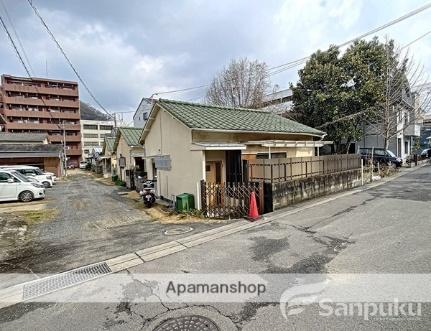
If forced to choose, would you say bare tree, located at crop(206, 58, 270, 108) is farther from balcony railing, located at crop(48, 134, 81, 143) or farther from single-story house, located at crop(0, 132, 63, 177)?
balcony railing, located at crop(48, 134, 81, 143)

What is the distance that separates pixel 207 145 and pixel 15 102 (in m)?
63.6

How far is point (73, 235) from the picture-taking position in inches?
293

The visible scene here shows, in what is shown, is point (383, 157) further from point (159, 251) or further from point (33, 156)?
A: point (33, 156)

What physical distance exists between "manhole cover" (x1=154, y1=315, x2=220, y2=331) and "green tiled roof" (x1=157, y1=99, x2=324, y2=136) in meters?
7.02

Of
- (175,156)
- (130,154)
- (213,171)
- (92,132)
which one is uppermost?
(92,132)

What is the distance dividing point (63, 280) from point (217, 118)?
8.70m

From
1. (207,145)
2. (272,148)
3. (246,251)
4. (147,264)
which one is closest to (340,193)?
(272,148)

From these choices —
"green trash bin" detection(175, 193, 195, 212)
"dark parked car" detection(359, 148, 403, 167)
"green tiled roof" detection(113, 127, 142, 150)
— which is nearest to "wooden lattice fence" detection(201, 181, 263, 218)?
"green trash bin" detection(175, 193, 195, 212)

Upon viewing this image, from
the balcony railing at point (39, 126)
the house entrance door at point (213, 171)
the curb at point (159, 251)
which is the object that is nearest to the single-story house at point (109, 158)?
the house entrance door at point (213, 171)

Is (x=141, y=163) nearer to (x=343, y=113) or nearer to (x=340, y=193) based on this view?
(x=340, y=193)

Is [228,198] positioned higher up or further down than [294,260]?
higher up

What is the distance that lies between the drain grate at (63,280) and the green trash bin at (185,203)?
14.8 feet

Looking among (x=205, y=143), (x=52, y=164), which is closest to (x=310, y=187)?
(x=205, y=143)

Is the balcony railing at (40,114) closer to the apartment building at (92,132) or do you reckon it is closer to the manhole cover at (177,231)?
the apartment building at (92,132)
